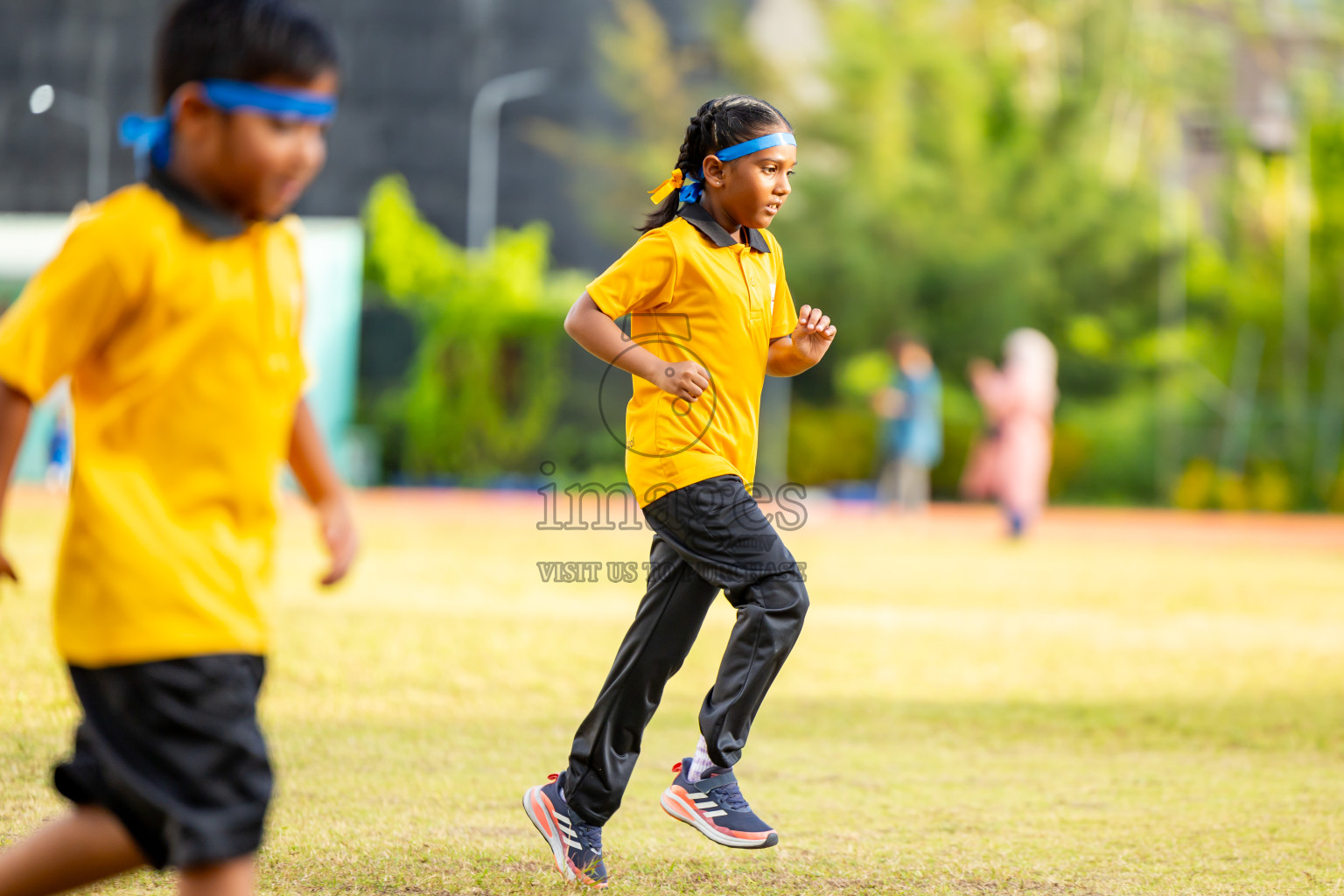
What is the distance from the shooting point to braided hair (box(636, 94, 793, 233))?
3.94 m

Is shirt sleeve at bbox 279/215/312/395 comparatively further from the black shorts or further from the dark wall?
the dark wall

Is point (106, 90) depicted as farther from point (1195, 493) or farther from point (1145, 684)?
point (1145, 684)

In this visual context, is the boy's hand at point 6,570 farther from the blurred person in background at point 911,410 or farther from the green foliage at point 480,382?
the green foliage at point 480,382

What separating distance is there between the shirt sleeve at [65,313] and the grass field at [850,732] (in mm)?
1627

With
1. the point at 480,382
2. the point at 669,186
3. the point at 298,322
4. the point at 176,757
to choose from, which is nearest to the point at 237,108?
the point at 298,322

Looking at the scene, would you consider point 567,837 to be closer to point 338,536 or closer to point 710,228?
point 338,536

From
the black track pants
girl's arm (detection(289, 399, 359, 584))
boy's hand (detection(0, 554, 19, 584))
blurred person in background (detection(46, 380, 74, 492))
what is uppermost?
girl's arm (detection(289, 399, 359, 584))

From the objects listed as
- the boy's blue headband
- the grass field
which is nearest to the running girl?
Answer: the grass field

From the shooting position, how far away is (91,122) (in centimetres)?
3572

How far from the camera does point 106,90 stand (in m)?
35.2

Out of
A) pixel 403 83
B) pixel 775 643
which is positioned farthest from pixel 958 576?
pixel 403 83

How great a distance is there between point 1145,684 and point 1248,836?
3.09 metres

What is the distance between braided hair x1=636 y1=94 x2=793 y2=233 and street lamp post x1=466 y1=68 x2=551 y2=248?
30.4 m

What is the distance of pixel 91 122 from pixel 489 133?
908 centimetres
